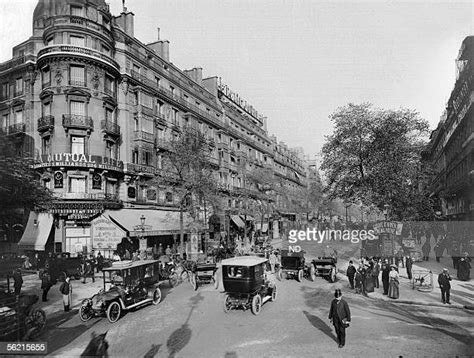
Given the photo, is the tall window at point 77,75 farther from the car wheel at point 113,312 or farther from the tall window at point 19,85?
the car wheel at point 113,312

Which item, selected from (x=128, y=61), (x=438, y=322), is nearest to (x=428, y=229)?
(x=438, y=322)

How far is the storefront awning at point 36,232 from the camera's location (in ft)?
63.0

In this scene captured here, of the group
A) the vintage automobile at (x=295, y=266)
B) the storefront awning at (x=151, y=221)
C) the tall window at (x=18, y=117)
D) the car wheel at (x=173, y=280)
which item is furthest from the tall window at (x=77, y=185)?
the vintage automobile at (x=295, y=266)

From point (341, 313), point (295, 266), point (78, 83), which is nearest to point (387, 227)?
point (295, 266)

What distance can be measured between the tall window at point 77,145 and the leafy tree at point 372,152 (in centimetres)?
1728

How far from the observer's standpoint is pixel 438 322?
34.7ft

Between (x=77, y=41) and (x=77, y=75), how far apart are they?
8.34 ft

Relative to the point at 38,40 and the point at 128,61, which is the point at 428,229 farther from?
the point at 38,40

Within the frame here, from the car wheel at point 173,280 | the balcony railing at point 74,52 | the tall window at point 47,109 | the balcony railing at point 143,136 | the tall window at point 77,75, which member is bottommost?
the car wheel at point 173,280

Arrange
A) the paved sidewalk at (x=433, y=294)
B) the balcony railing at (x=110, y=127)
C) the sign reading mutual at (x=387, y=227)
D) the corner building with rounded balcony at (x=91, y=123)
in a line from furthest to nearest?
the balcony railing at (x=110, y=127) < the corner building with rounded balcony at (x=91, y=123) < the sign reading mutual at (x=387, y=227) < the paved sidewalk at (x=433, y=294)

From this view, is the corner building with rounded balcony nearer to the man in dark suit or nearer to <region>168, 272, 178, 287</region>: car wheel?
<region>168, 272, 178, 287</region>: car wheel

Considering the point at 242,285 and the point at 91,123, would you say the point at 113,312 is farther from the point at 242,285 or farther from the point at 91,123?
the point at 91,123

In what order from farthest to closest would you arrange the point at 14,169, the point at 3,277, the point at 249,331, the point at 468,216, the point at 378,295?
the point at 468,216
the point at 3,277
the point at 14,169
the point at 378,295
the point at 249,331

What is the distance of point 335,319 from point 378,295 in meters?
6.41
